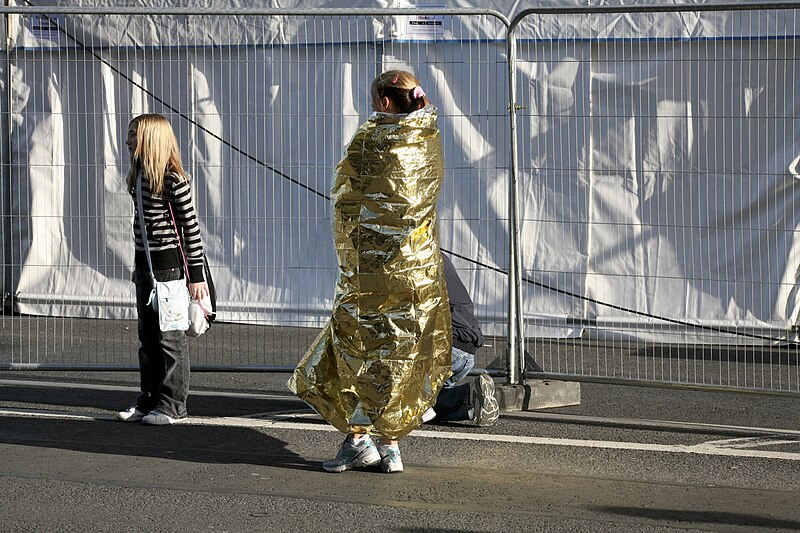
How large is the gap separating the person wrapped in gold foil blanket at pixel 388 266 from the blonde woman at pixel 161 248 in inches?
50.6

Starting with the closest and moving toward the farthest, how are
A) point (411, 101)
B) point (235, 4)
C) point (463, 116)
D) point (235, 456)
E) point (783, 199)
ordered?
point (411, 101) → point (235, 456) → point (463, 116) → point (783, 199) → point (235, 4)

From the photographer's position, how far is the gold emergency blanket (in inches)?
221

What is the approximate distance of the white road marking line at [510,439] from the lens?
6.30 m

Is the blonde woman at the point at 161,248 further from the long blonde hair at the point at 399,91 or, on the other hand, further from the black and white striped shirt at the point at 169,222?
the long blonde hair at the point at 399,91

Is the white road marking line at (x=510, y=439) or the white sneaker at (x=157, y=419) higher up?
the white sneaker at (x=157, y=419)

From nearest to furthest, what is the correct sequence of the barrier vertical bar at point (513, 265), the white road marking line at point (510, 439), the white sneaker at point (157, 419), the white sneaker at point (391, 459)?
the white sneaker at point (391, 459) < the white road marking line at point (510, 439) < the white sneaker at point (157, 419) < the barrier vertical bar at point (513, 265)

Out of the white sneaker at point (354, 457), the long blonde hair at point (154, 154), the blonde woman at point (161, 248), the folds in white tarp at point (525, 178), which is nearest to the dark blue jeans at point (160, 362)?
the blonde woman at point (161, 248)

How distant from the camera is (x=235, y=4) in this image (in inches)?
440

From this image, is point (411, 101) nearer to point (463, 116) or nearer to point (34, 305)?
point (463, 116)

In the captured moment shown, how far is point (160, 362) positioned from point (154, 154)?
1182 mm

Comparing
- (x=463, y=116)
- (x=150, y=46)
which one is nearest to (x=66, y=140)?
(x=150, y=46)

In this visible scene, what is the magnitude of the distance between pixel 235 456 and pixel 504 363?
83.7 inches

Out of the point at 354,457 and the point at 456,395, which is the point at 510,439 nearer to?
the point at 456,395

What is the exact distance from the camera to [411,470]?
587cm
